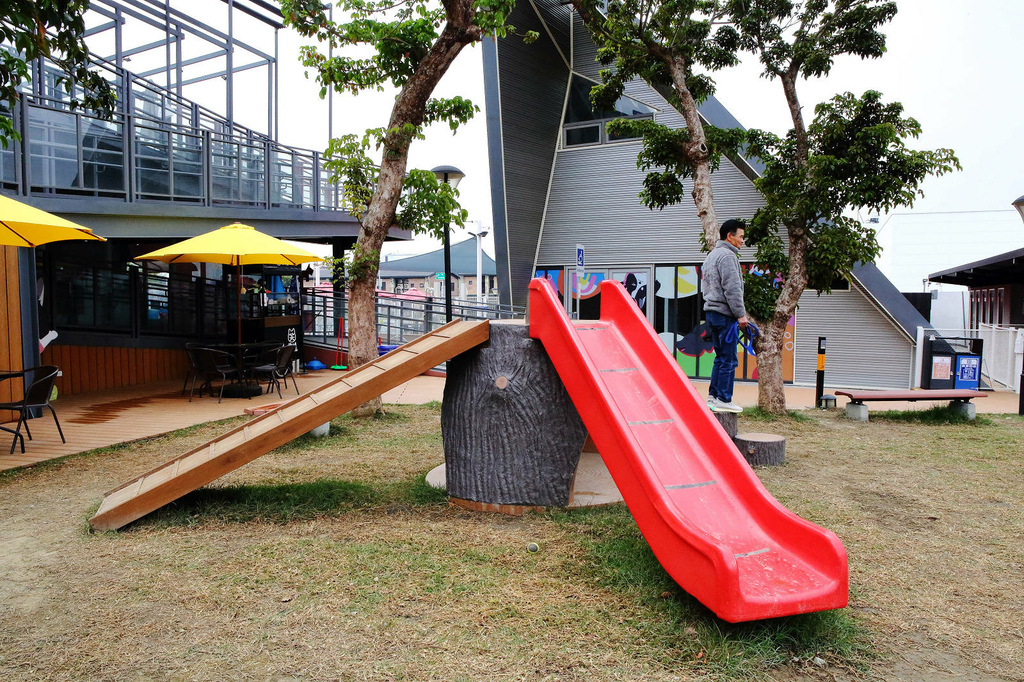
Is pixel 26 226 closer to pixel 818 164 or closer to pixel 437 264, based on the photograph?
pixel 818 164

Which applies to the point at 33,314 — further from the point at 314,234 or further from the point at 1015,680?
the point at 1015,680

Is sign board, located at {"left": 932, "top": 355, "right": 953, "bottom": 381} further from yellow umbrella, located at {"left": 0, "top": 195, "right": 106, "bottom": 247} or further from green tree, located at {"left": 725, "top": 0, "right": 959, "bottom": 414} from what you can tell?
yellow umbrella, located at {"left": 0, "top": 195, "right": 106, "bottom": 247}

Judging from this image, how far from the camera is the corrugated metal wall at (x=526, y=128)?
52.1ft

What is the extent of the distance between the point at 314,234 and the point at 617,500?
1114 cm

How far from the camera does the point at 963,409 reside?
10180mm

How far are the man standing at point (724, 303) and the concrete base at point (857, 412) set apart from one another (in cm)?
493

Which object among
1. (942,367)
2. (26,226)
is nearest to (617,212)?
(942,367)

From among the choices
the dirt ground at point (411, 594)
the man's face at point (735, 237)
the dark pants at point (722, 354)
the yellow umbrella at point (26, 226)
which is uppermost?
the yellow umbrella at point (26, 226)

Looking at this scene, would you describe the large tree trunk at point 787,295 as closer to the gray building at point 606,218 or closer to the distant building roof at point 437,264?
the gray building at point 606,218

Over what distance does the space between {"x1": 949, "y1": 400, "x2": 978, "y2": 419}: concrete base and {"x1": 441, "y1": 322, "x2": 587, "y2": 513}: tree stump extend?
25.4 ft

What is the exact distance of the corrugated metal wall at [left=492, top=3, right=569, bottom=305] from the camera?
15.9 meters

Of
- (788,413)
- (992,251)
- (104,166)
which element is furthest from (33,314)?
(992,251)

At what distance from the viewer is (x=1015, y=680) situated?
290 cm

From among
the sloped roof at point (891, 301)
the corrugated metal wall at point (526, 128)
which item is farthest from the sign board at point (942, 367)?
the corrugated metal wall at point (526, 128)
